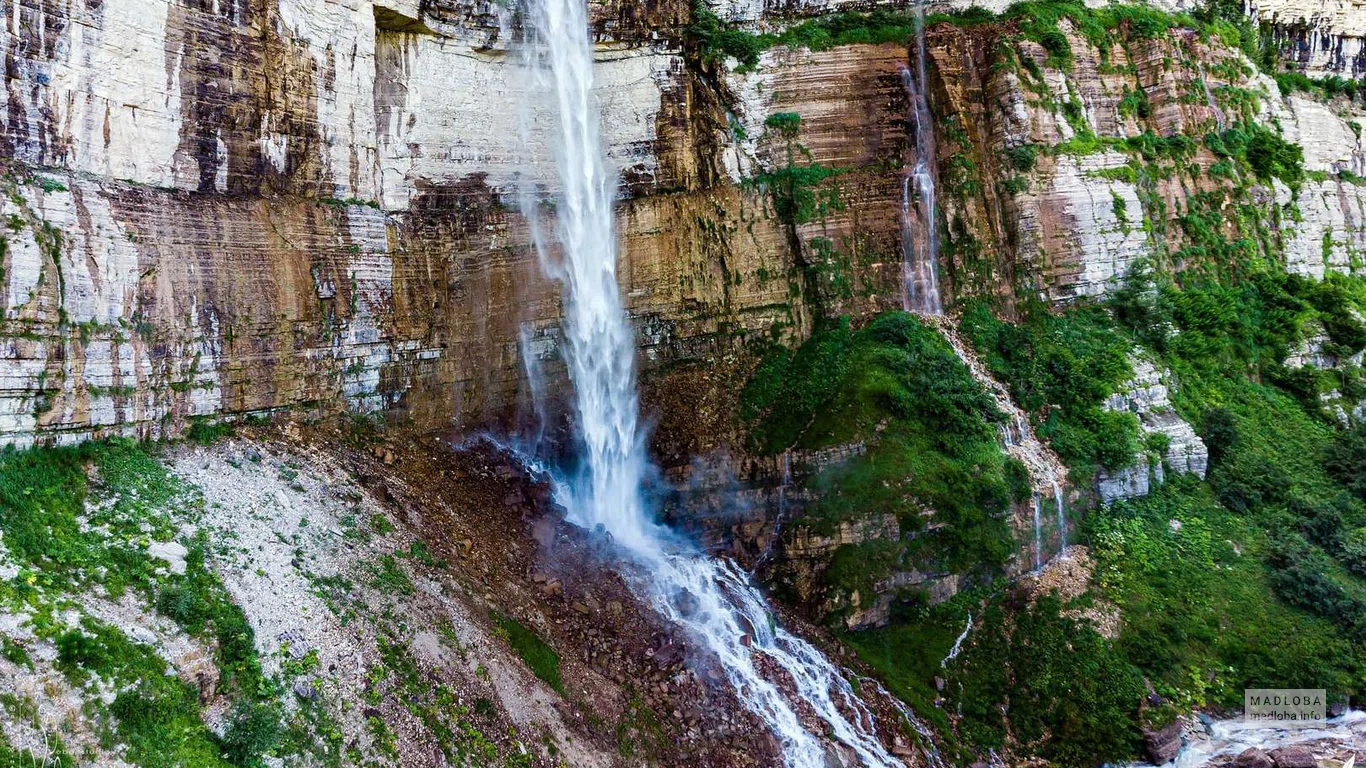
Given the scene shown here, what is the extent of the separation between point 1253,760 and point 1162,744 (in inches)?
53.8

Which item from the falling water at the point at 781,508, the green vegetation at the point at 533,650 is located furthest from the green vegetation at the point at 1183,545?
the green vegetation at the point at 533,650

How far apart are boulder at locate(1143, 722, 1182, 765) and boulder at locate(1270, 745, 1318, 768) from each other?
1378 mm

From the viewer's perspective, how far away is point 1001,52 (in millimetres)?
21203

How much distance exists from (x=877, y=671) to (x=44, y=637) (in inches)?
500

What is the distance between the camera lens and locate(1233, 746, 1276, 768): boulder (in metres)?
13.1

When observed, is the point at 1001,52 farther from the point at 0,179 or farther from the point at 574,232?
the point at 0,179

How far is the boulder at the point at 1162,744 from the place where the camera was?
44.4 feet

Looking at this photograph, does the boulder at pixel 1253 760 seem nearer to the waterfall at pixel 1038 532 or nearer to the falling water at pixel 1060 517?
the waterfall at pixel 1038 532

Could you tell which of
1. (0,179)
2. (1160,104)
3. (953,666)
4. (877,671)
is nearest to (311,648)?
(0,179)

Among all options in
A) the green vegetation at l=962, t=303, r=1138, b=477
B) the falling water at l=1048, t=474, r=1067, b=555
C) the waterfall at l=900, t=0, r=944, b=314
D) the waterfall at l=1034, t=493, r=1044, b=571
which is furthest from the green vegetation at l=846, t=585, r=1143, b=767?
the waterfall at l=900, t=0, r=944, b=314

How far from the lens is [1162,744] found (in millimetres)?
13570

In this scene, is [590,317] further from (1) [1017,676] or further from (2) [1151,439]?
(2) [1151,439]

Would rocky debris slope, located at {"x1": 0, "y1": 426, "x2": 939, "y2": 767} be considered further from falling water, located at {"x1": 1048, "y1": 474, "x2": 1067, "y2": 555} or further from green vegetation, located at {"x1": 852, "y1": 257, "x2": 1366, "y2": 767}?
falling water, located at {"x1": 1048, "y1": 474, "x2": 1067, "y2": 555}

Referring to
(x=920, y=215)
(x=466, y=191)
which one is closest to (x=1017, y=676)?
(x=920, y=215)
